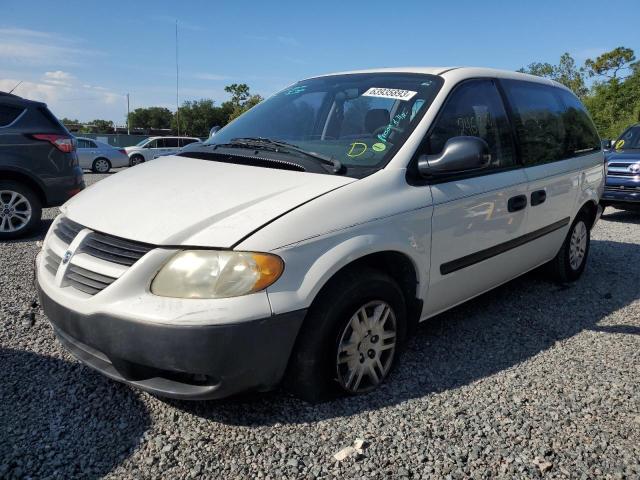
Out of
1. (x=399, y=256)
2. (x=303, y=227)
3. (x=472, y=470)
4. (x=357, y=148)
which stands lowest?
(x=472, y=470)

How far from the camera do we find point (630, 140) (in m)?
9.45

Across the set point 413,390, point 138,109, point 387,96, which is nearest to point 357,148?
point 387,96

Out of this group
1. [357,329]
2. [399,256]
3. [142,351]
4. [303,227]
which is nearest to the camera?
[142,351]

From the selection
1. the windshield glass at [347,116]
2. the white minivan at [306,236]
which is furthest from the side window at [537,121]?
the windshield glass at [347,116]

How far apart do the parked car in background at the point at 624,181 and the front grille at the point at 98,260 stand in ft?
26.2

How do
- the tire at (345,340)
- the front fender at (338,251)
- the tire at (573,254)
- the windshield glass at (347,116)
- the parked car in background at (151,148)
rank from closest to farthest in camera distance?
the front fender at (338,251)
the tire at (345,340)
the windshield glass at (347,116)
the tire at (573,254)
the parked car in background at (151,148)

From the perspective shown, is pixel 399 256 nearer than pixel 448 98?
Yes

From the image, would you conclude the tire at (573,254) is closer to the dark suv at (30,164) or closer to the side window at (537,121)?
the side window at (537,121)

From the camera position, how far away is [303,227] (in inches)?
92.0

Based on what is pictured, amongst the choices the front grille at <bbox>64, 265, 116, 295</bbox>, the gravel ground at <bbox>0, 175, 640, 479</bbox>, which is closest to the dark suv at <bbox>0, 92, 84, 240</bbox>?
the gravel ground at <bbox>0, 175, 640, 479</bbox>

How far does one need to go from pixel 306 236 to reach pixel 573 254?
3.40 meters

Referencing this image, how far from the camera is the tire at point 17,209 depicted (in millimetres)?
6227

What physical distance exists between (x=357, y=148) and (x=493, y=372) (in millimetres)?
1526

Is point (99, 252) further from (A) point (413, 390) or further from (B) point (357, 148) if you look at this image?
(A) point (413, 390)
